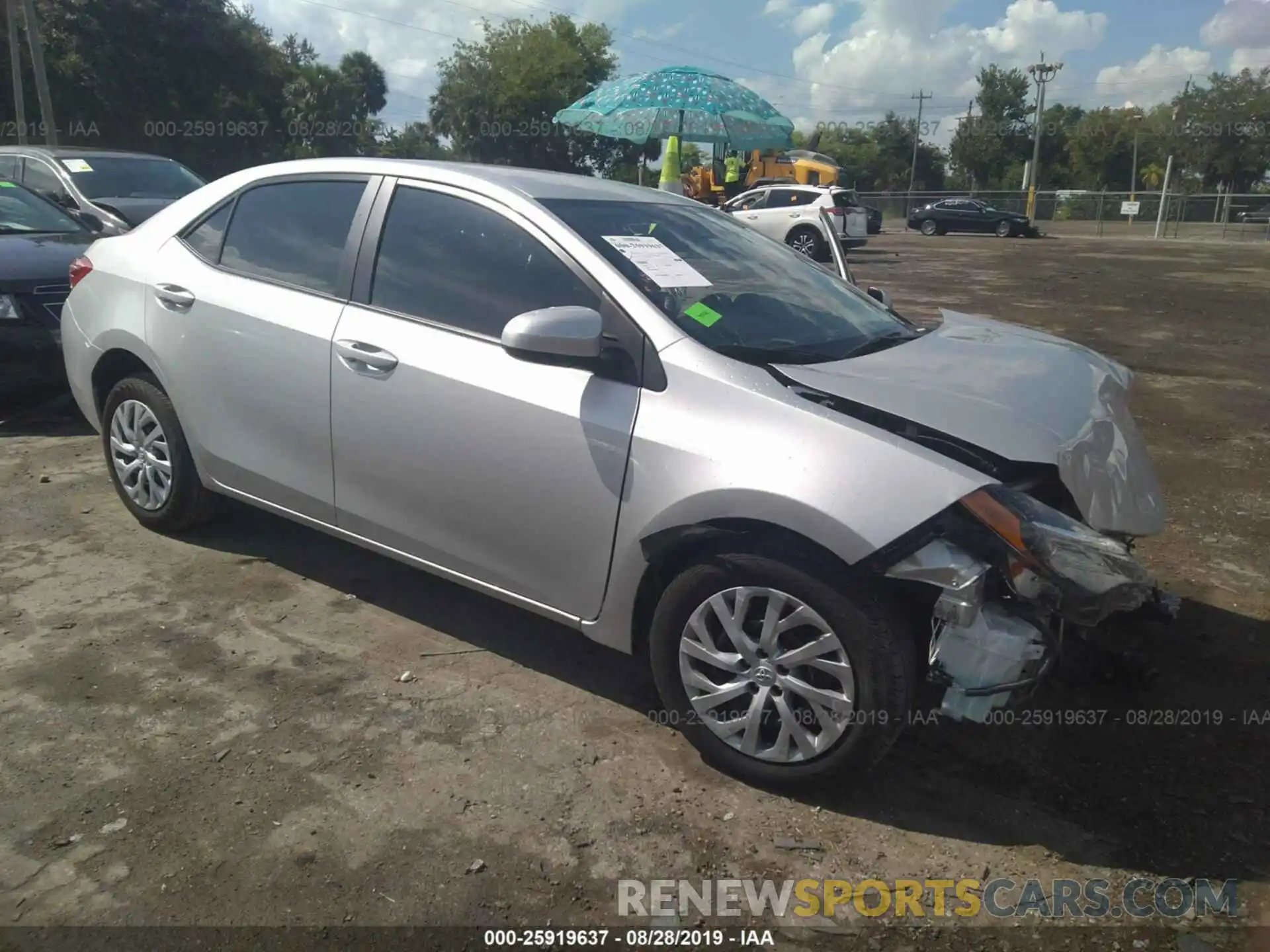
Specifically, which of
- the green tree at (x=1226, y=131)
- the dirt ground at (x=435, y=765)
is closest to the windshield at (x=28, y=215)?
the dirt ground at (x=435, y=765)

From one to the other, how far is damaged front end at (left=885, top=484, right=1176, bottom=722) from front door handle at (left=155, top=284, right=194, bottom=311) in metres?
3.00

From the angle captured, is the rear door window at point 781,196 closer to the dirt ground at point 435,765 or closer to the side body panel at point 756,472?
the dirt ground at point 435,765

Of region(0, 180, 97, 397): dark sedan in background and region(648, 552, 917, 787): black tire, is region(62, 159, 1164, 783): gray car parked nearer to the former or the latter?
region(648, 552, 917, 787): black tire

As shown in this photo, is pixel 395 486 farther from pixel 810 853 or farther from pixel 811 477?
pixel 810 853

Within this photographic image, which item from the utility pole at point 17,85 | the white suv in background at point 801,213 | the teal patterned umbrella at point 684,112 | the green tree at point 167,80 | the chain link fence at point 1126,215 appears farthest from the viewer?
the chain link fence at point 1126,215

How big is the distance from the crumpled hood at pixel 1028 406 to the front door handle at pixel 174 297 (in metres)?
2.47

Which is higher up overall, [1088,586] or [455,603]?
[1088,586]

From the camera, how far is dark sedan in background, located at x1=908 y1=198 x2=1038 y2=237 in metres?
34.9

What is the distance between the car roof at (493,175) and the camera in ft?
11.5

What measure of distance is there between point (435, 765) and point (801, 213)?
19145 mm

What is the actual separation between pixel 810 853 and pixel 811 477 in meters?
0.99

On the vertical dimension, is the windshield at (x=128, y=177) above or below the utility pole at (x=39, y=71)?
below

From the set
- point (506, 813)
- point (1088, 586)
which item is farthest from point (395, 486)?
point (1088, 586)

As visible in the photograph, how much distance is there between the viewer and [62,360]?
629cm
